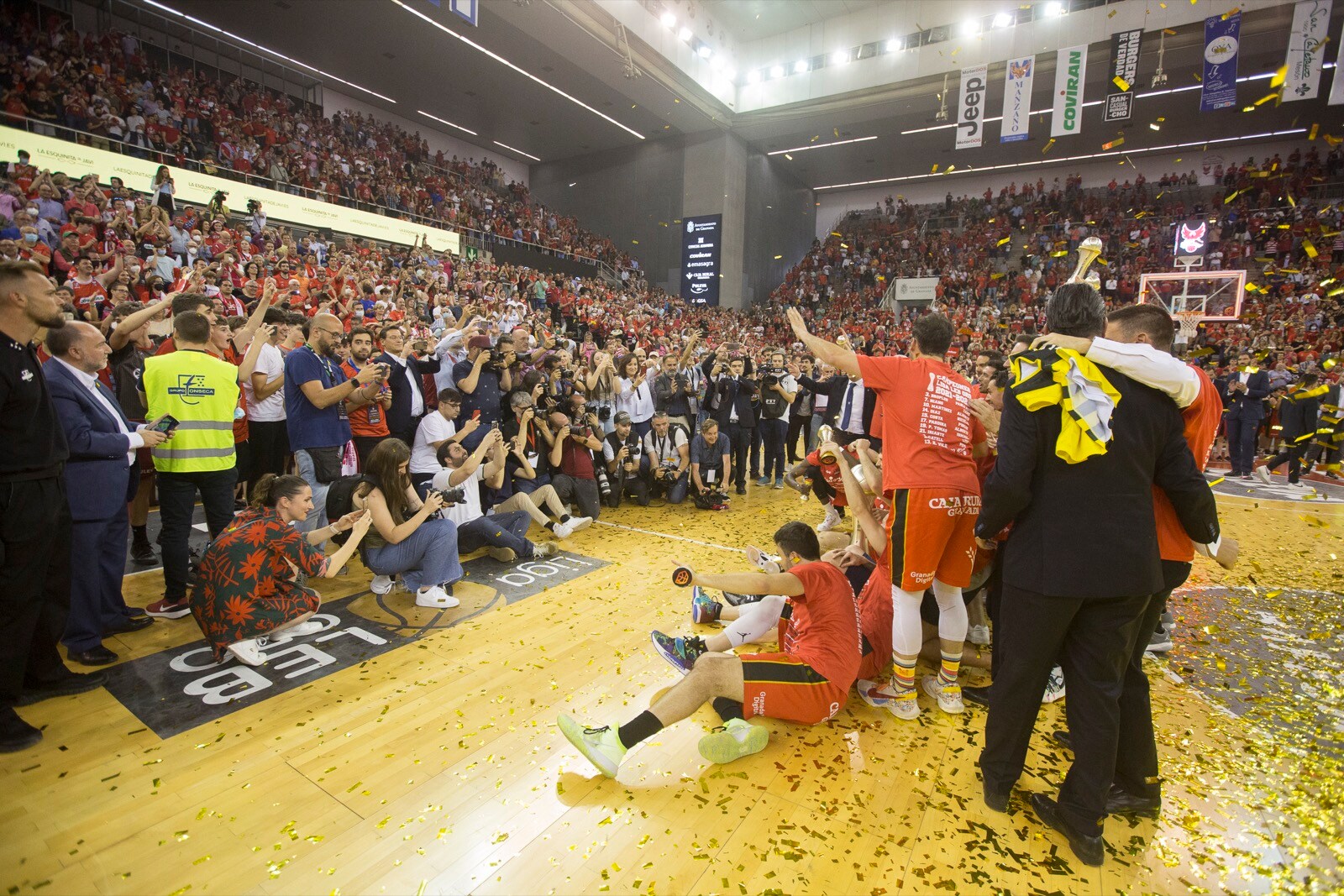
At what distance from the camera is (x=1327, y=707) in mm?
3094

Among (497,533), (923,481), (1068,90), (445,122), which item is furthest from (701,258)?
(923,481)

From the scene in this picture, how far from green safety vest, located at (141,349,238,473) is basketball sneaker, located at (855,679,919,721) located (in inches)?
158

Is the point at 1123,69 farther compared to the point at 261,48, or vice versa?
the point at 261,48

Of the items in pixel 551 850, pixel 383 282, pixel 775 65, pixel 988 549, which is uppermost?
pixel 775 65

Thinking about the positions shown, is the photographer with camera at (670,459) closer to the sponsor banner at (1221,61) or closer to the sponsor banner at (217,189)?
the sponsor banner at (217,189)

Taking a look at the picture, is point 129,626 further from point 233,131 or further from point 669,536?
point 233,131

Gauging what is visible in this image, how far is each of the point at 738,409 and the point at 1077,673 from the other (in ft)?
19.7

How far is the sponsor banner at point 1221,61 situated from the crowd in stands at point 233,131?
644 inches

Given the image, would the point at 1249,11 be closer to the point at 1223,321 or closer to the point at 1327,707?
the point at 1223,321

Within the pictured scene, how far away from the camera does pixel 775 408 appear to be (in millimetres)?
8078

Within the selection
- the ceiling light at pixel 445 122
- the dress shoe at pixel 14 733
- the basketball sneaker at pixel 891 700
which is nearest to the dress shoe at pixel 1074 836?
the basketball sneaker at pixel 891 700

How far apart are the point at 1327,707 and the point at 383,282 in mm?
12939

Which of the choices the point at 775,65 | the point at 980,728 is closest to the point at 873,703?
the point at 980,728

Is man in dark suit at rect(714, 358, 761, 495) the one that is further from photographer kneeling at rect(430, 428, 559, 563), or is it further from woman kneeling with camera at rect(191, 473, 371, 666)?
woman kneeling with camera at rect(191, 473, 371, 666)
